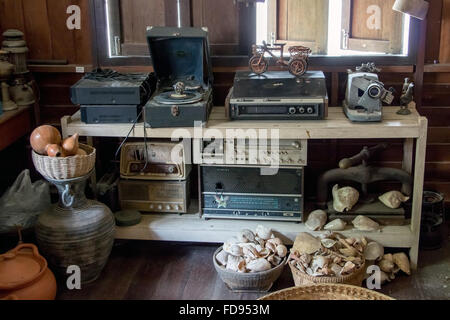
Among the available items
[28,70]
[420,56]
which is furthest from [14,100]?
[420,56]

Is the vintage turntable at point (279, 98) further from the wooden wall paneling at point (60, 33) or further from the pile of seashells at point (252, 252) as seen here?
the wooden wall paneling at point (60, 33)

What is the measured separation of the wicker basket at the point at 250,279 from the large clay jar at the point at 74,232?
2.12 feet

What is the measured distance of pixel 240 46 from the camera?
386cm

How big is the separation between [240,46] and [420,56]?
3.57 ft

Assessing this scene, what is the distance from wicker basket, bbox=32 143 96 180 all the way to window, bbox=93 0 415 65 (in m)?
0.92

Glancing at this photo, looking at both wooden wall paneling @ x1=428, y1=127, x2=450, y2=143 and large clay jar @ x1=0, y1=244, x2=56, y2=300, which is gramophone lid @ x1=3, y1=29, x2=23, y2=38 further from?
wooden wall paneling @ x1=428, y1=127, x2=450, y2=143

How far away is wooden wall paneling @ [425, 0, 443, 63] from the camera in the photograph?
370cm

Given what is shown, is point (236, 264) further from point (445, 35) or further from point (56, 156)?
point (445, 35)

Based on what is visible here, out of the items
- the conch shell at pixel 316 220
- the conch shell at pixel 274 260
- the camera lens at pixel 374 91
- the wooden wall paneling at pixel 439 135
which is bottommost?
the conch shell at pixel 274 260

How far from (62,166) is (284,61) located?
1412 millimetres

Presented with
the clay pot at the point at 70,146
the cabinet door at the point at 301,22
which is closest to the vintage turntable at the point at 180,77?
the clay pot at the point at 70,146

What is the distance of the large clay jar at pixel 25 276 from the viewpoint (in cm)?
296

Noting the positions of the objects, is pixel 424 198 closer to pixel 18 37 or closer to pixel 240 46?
pixel 240 46

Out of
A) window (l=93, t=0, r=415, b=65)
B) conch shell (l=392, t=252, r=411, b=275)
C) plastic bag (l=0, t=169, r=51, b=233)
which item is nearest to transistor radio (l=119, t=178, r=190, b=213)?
plastic bag (l=0, t=169, r=51, b=233)
